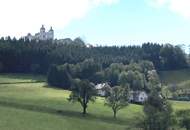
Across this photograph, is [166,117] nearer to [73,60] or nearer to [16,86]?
[16,86]

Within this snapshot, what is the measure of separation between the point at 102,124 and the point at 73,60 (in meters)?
94.3

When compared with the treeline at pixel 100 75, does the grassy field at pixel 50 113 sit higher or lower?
lower

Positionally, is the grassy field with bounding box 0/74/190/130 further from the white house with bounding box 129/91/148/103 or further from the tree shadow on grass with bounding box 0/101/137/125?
the white house with bounding box 129/91/148/103

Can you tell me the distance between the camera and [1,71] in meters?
171

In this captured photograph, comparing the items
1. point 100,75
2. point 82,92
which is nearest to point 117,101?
point 82,92

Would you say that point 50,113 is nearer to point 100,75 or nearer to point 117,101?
point 117,101

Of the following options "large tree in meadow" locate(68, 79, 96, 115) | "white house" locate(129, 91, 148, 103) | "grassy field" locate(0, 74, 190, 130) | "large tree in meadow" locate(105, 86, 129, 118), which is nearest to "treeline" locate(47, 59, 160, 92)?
"white house" locate(129, 91, 148, 103)

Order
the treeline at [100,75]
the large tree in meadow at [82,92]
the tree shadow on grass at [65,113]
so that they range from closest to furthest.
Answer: the tree shadow on grass at [65,113] < the large tree in meadow at [82,92] < the treeline at [100,75]

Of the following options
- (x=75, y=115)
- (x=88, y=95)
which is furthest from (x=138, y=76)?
(x=75, y=115)

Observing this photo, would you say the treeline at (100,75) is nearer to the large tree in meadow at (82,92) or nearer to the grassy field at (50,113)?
the grassy field at (50,113)

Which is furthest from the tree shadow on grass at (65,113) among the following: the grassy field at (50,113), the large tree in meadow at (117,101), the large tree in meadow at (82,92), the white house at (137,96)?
the white house at (137,96)

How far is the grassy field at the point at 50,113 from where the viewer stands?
8662 cm

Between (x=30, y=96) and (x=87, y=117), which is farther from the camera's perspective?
(x=30, y=96)

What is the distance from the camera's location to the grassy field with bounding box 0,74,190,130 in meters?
86.6
